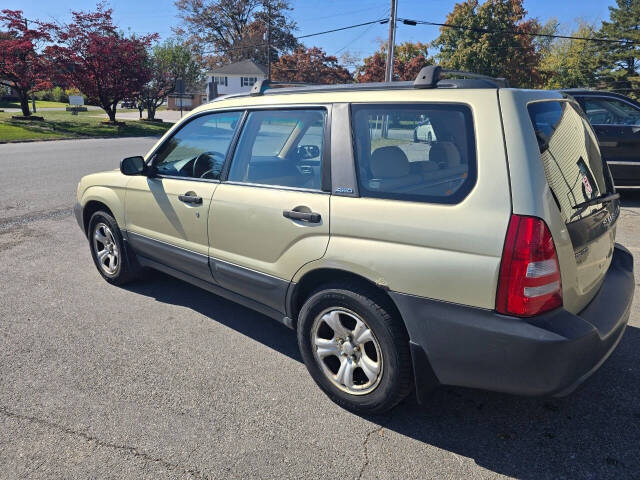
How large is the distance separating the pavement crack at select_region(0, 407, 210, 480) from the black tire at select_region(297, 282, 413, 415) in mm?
898

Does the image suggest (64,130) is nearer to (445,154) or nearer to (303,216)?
(303,216)

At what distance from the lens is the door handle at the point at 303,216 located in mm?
2777

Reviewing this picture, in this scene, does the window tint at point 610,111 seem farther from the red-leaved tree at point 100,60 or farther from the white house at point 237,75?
the white house at point 237,75

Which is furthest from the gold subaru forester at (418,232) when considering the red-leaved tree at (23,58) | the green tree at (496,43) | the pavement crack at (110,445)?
the green tree at (496,43)

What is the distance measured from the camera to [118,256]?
4531 mm

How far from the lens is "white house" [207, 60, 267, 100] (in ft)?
219

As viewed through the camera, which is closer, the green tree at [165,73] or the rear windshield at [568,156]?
the rear windshield at [568,156]

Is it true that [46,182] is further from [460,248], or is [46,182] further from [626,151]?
[626,151]

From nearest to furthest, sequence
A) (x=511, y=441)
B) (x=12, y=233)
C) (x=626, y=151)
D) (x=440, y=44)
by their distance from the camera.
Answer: (x=511, y=441), (x=12, y=233), (x=626, y=151), (x=440, y=44)

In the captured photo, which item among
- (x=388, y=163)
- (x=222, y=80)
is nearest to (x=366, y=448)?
(x=388, y=163)

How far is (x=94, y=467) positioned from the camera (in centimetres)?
234

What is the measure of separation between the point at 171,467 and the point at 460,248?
1724 mm

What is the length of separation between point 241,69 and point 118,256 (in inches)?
2658

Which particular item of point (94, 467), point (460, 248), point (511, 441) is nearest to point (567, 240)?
point (460, 248)
